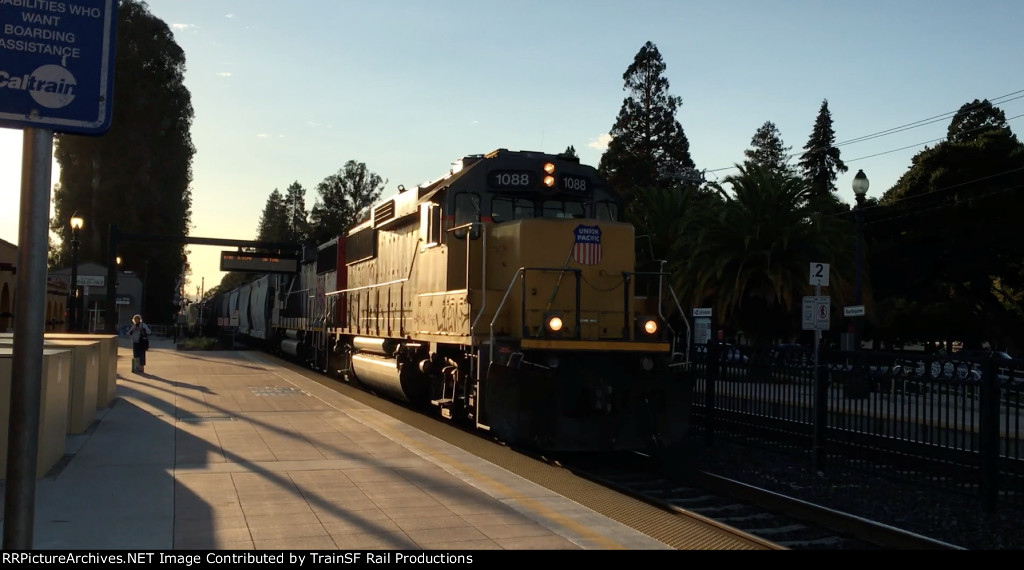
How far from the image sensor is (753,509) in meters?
8.72

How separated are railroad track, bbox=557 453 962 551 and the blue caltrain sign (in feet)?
20.0

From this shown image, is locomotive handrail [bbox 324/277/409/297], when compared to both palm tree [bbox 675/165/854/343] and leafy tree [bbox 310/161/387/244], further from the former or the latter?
leafy tree [bbox 310/161/387/244]

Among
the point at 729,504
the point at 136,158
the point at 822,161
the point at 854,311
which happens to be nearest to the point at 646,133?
the point at 822,161

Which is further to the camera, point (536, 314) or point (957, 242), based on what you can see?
point (957, 242)

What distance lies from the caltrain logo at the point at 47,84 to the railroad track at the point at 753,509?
20.2 ft

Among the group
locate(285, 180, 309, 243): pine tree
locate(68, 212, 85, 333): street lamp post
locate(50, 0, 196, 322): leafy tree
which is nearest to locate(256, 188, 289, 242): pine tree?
locate(285, 180, 309, 243): pine tree

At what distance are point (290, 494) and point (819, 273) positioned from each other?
301 inches

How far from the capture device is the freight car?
10.5m

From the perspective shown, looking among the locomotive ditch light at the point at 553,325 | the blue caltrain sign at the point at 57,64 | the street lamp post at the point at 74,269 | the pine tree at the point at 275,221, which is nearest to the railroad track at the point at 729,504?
the locomotive ditch light at the point at 553,325

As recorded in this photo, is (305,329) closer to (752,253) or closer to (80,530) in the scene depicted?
(752,253)

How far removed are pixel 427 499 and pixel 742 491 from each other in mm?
3552

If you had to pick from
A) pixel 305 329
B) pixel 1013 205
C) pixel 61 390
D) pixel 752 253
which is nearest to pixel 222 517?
pixel 61 390

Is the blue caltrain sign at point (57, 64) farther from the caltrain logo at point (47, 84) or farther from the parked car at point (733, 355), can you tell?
the parked car at point (733, 355)

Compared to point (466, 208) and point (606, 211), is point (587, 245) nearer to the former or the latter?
point (606, 211)
